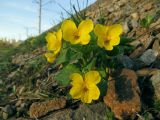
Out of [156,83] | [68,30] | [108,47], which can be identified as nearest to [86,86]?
[108,47]

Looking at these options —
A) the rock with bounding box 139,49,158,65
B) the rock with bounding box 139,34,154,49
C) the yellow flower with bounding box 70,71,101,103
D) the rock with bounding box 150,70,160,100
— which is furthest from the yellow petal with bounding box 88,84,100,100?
the rock with bounding box 139,34,154,49

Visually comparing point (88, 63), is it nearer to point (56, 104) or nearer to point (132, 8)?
point (56, 104)

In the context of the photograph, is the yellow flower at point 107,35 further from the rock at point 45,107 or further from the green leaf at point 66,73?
the rock at point 45,107

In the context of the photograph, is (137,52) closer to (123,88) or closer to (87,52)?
(123,88)

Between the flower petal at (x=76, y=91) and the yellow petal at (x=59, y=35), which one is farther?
the yellow petal at (x=59, y=35)

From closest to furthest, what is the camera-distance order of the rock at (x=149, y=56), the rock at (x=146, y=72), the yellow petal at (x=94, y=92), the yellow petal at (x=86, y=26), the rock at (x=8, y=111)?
the yellow petal at (x=94, y=92)
the yellow petal at (x=86, y=26)
the rock at (x=146, y=72)
the rock at (x=149, y=56)
the rock at (x=8, y=111)

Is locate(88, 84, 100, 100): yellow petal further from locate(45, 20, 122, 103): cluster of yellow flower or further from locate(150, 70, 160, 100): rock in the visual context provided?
locate(150, 70, 160, 100): rock

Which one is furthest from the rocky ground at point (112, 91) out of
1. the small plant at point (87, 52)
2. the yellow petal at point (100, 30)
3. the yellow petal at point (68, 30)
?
the yellow petal at point (68, 30)
